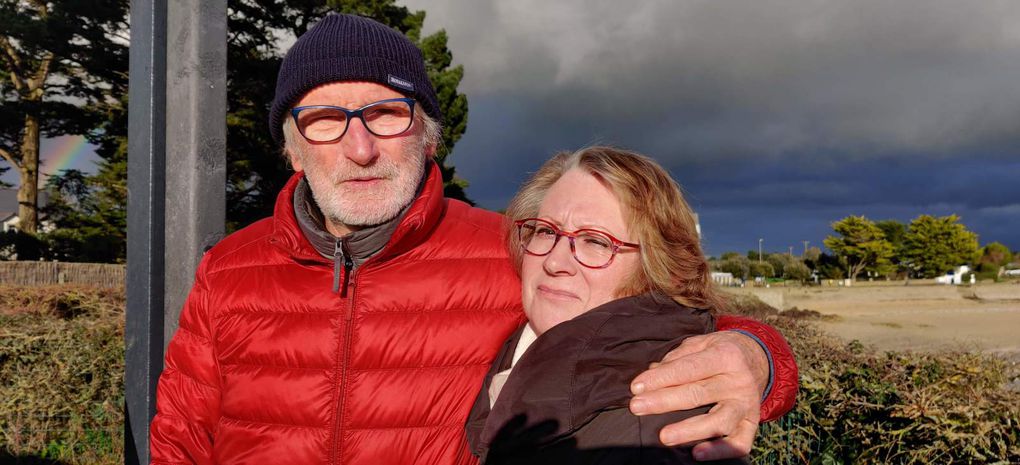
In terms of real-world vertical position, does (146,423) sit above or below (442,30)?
below

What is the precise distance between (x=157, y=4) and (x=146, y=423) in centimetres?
143

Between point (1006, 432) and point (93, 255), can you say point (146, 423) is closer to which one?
point (1006, 432)

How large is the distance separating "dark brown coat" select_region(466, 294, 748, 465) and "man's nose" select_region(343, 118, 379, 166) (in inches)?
29.6

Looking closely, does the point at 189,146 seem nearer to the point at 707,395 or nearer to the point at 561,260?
the point at 561,260

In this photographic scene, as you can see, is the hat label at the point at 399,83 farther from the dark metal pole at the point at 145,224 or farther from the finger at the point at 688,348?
the finger at the point at 688,348

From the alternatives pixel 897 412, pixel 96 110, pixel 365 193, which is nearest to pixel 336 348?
pixel 365 193

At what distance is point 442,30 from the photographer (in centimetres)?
2441

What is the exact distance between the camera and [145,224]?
219 cm

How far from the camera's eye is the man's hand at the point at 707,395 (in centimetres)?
134

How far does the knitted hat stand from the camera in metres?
1.88

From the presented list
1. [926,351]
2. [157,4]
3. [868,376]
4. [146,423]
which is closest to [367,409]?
[146,423]

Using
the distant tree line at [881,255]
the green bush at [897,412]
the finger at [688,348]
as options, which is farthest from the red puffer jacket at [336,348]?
the distant tree line at [881,255]

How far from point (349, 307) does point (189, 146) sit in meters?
0.93

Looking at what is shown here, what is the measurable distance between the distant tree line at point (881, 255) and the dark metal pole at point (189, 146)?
56442mm
